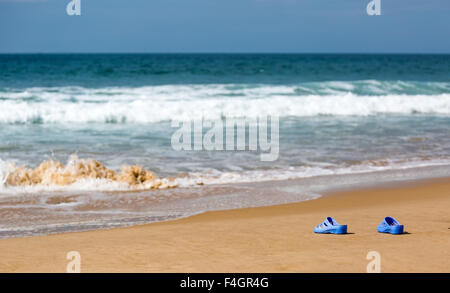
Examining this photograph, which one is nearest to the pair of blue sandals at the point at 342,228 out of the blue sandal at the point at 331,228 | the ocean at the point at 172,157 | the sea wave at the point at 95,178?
the blue sandal at the point at 331,228

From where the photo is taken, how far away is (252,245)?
4891mm

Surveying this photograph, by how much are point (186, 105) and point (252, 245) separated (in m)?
15.9

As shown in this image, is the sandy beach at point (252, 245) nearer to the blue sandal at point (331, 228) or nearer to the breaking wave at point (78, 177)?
the blue sandal at point (331, 228)

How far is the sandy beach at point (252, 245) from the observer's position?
4.26 m

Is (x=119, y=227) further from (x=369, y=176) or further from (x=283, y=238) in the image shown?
(x=369, y=176)

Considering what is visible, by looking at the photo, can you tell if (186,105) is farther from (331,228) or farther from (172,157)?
(331,228)

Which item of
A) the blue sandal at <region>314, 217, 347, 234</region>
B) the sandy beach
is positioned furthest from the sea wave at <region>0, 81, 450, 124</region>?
the blue sandal at <region>314, 217, 347, 234</region>

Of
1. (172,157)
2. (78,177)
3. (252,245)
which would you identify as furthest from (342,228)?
(172,157)

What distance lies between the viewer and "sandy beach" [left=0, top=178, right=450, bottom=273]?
4262 mm

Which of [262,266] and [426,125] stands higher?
[426,125]

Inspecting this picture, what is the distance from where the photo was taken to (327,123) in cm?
1705
